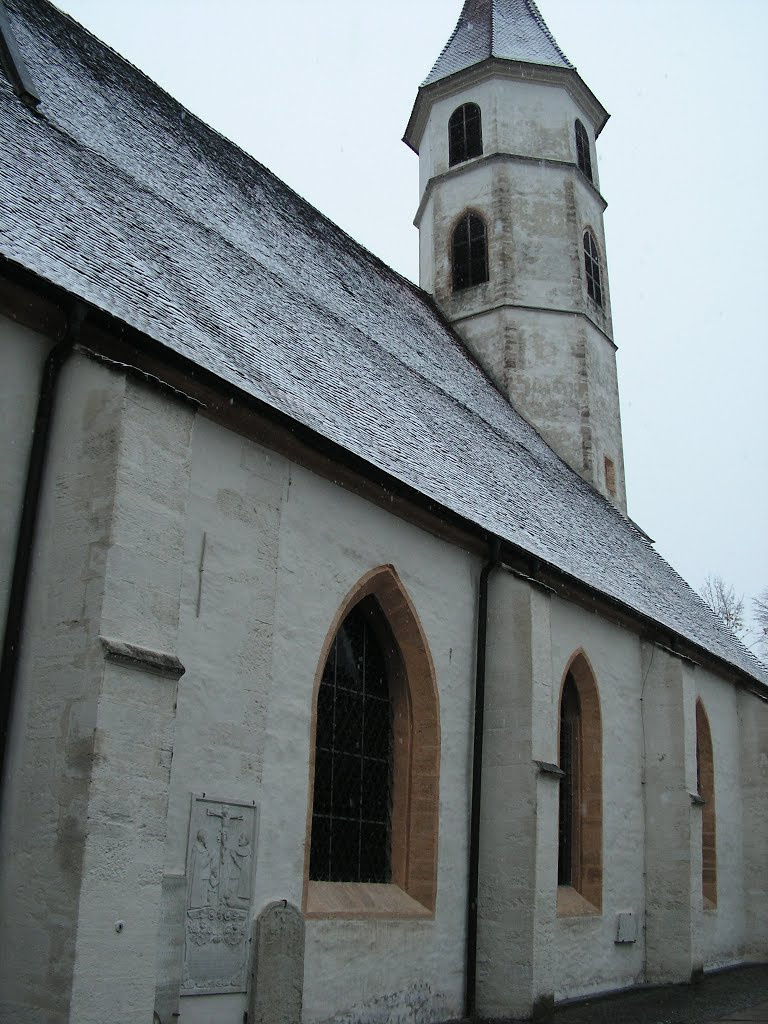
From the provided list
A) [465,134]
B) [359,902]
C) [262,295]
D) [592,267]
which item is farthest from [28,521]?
[465,134]

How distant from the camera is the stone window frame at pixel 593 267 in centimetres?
2230

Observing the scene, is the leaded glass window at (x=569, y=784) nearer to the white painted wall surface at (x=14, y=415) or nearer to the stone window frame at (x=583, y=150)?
the white painted wall surface at (x=14, y=415)

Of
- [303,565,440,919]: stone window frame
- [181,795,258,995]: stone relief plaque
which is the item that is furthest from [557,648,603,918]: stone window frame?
[181,795,258,995]: stone relief plaque

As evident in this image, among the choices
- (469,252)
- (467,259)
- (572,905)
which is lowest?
(572,905)

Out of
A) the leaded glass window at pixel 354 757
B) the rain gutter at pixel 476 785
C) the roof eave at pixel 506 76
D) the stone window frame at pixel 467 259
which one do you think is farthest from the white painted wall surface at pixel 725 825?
the roof eave at pixel 506 76

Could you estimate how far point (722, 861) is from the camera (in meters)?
17.1

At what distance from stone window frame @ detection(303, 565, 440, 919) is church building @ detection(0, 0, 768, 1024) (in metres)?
0.03

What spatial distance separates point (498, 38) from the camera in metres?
23.4

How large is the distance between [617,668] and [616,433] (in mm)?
8060

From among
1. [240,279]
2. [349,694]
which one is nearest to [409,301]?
[240,279]

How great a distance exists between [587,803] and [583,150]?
14846mm

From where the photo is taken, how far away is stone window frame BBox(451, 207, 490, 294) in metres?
21.5

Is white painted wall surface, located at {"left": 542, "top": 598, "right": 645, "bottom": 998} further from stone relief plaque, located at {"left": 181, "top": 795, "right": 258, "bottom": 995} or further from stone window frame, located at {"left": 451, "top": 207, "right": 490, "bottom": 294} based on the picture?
stone window frame, located at {"left": 451, "top": 207, "right": 490, "bottom": 294}

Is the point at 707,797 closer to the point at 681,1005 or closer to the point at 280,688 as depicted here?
the point at 681,1005
